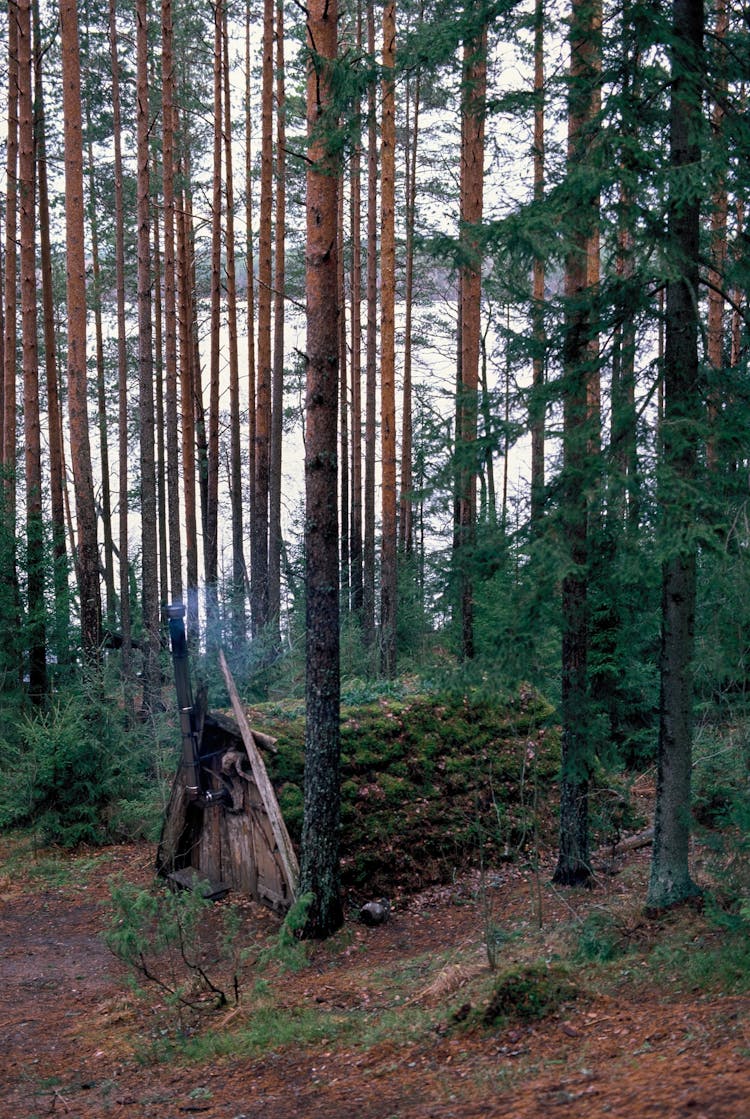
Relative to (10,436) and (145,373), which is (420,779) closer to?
(145,373)

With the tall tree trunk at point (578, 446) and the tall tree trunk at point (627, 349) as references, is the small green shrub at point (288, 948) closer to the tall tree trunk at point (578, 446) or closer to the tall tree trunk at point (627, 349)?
the tall tree trunk at point (578, 446)

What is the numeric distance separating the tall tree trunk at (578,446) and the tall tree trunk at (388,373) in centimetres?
760

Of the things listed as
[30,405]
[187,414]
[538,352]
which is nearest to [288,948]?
[538,352]

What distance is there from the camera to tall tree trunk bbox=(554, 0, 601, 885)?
252 inches

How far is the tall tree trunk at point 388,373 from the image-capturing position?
52.7ft

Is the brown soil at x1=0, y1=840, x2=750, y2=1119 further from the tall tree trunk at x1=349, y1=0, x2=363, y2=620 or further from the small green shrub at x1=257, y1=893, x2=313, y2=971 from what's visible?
the tall tree trunk at x1=349, y1=0, x2=363, y2=620

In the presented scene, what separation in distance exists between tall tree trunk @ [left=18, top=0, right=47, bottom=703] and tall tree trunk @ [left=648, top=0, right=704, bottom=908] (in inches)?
402

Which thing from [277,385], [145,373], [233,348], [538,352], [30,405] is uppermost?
[233,348]

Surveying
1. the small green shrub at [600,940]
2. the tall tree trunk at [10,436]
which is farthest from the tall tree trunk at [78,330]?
the small green shrub at [600,940]

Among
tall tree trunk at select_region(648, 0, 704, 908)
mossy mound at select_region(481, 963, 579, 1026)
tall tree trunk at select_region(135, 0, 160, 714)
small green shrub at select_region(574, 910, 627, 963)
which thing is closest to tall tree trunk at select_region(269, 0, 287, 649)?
tall tree trunk at select_region(135, 0, 160, 714)

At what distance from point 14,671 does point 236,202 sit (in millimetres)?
15239

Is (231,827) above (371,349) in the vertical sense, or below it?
below

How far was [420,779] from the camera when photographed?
432 inches

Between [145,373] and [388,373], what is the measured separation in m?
4.25
